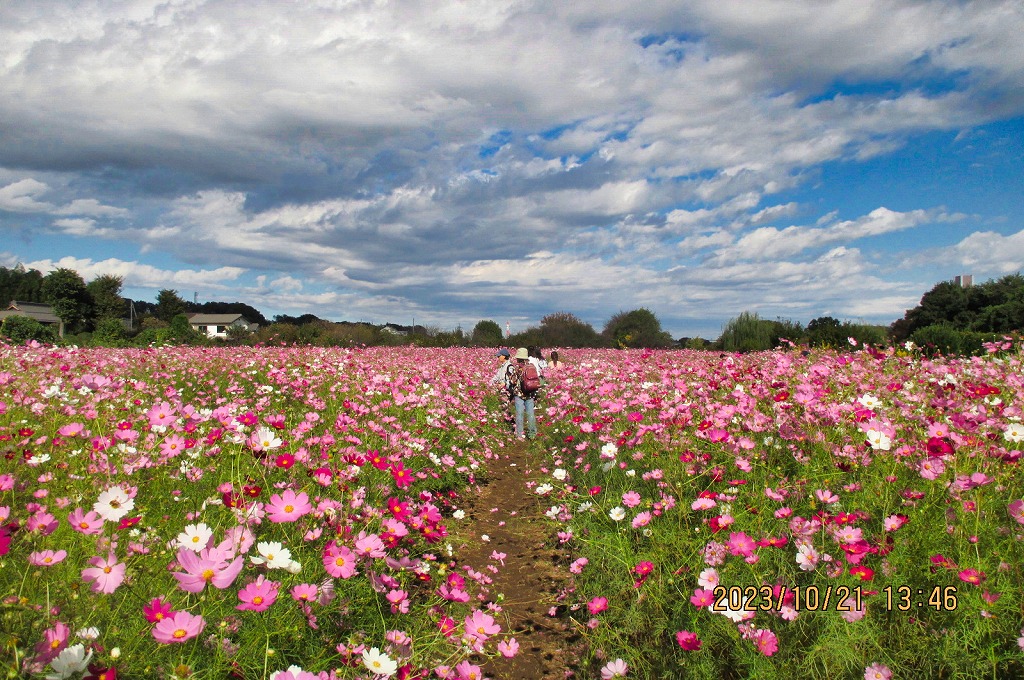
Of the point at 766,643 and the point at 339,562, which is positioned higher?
the point at 339,562

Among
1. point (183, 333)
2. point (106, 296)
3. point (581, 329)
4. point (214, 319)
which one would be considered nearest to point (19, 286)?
point (214, 319)

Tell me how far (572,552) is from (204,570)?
3.44 metres

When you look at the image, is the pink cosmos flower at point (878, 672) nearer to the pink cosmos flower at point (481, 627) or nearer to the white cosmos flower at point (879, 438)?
the white cosmos flower at point (879, 438)

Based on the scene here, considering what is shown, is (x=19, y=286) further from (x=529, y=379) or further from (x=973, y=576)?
(x=973, y=576)

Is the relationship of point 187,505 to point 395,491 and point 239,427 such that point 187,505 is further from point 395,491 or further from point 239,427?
point 395,491

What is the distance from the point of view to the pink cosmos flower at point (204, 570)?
1621mm

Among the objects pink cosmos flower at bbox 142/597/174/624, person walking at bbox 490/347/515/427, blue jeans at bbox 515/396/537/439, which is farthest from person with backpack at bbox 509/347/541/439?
pink cosmos flower at bbox 142/597/174/624

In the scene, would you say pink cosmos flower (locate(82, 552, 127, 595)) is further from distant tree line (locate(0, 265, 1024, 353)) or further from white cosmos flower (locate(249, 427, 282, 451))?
distant tree line (locate(0, 265, 1024, 353))

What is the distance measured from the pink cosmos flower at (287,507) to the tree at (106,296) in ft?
205

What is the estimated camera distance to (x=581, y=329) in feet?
135

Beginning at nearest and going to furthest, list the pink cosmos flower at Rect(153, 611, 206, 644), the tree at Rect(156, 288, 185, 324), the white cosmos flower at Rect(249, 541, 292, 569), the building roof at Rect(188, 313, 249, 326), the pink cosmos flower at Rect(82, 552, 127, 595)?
the pink cosmos flower at Rect(153, 611, 206, 644) → the pink cosmos flower at Rect(82, 552, 127, 595) → the white cosmos flower at Rect(249, 541, 292, 569) → the tree at Rect(156, 288, 185, 324) → the building roof at Rect(188, 313, 249, 326)

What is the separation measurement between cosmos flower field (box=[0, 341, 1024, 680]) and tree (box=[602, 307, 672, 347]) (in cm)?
3224

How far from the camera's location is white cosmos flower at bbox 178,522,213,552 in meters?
1.89
